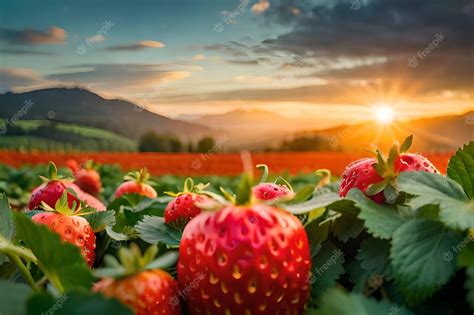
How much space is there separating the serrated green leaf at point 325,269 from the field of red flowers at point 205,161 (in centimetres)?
723

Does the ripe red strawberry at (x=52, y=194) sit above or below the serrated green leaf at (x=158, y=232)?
below

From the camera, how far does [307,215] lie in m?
1.01

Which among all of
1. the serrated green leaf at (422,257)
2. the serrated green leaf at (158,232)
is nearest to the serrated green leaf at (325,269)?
the serrated green leaf at (422,257)

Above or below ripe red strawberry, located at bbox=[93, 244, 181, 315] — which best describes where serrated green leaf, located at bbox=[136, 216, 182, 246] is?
below

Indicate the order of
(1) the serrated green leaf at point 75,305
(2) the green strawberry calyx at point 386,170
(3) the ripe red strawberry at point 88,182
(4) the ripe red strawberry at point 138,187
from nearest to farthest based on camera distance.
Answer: (1) the serrated green leaf at point 75,305 < (2) the green strawberry calyx at point 386,170 < (4) the ripe red strawberry at point 138,187 < (3) the ripe red strawberry at point 88,182

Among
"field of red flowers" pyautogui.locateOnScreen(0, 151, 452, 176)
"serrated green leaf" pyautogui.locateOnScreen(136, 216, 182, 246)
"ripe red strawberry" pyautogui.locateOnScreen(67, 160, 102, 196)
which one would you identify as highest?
"serrated green leaf" pyautogui.locateOnScreen(136, 216, 182, 246)

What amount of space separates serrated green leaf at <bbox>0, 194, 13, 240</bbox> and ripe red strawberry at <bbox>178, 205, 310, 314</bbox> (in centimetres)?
25

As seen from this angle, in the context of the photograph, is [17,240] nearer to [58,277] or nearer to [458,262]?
[58,277]

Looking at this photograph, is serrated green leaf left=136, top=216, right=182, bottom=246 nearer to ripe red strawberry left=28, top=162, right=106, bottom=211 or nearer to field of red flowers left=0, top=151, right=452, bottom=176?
ripe red strawberry left=28, top=162, right=106, bottom=211

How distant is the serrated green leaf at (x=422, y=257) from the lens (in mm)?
739

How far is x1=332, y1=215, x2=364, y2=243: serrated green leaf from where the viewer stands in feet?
2.90

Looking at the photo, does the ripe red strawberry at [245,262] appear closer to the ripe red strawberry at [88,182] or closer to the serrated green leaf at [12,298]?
the serrated green leaf at [12,298]

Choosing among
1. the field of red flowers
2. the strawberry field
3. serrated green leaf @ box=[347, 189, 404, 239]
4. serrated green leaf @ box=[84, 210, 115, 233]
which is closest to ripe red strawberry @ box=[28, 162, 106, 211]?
serrated green leaf @ box=[84, 210, 115, 233]

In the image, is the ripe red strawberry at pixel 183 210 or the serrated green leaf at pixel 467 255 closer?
the serrated green leaf at pixel 467 255
